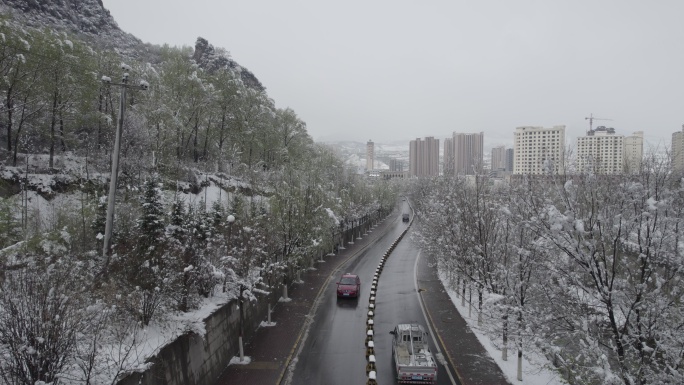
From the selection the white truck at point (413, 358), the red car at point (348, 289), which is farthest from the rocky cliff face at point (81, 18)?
the white truck at point (413, 358)

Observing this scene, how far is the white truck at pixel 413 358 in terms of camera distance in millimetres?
14383

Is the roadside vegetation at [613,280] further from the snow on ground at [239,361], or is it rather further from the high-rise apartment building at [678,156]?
the snow on ground at [239,361]

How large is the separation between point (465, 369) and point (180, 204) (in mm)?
13678

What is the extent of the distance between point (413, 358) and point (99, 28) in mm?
99885

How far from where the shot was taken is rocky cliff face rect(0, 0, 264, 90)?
235 ft

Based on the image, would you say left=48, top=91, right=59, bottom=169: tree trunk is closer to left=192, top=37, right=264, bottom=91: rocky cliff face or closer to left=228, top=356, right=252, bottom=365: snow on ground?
left=228, top=356, right=252, bottom=365: snow on ground

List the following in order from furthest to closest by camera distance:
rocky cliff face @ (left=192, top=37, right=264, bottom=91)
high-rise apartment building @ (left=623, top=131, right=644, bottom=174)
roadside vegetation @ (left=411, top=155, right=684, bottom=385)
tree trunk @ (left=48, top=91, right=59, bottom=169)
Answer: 1. rocky cliff face @ (left=192, top=37, right=264, bottom=91)
2. tree trunk @ (left=48, top=91, right=59, bottom=169)
3. high-rise apartment building @ (left=623, top=131, right=644, bottom=174)
4. roadside vegetation @ (left=411, top=155, right=684, bottom=385)

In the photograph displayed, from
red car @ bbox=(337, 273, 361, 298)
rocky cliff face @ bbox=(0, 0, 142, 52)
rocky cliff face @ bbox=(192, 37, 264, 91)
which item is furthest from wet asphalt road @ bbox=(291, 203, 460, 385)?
rocky cliff face @ bbox=(192, 37, 264, 91)

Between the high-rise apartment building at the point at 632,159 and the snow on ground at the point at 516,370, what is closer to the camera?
the high-rise apartment building at the point at 632,159

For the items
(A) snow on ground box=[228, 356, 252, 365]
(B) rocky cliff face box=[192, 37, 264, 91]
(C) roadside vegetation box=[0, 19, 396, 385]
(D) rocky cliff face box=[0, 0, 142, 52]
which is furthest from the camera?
(B) rocky cliff face box=[192, 37, 264, 91]

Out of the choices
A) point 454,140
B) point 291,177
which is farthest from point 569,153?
point 454,140

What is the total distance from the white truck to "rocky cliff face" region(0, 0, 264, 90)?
73.6 m

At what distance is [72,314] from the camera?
834 cm

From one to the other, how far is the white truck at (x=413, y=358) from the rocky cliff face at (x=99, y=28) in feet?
241
